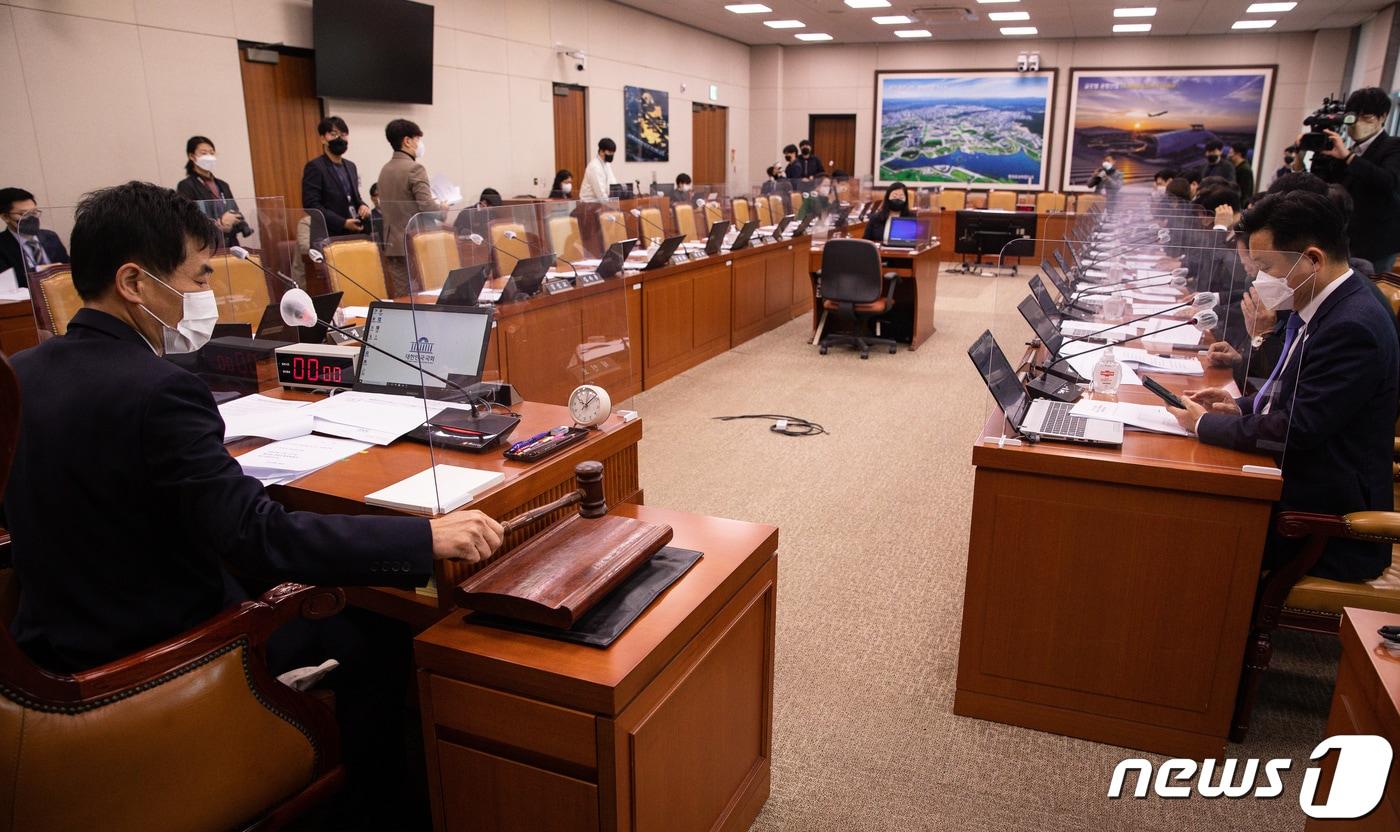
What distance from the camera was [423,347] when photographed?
6.87 feet

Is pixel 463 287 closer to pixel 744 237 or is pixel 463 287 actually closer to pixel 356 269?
pixel 356 269

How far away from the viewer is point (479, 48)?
8.66 meters

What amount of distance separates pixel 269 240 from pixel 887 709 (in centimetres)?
448

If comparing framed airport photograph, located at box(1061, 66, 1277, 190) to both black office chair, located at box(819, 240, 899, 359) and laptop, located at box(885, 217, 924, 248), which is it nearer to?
laptop, located at box(885, 217, 924, 248)

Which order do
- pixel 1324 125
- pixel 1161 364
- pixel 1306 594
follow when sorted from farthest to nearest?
pixel 1324 125 → pixel 1161 364 → pixel 1306 594

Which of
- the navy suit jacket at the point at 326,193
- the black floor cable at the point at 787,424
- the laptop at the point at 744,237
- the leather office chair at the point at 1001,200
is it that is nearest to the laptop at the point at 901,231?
the laptop at the point at 744,237

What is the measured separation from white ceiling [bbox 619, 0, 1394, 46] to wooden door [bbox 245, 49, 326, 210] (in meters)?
5.08

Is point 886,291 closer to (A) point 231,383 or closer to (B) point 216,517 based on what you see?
(A) point 231,383

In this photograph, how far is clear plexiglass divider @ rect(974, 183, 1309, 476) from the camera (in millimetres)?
2141

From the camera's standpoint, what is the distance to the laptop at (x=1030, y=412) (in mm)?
2191

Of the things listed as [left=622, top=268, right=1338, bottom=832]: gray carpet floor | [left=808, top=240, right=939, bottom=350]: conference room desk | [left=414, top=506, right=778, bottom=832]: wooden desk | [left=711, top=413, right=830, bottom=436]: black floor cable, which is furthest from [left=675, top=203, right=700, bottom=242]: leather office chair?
[left=414, top=506, right=778, bottom=832]: wooden desk

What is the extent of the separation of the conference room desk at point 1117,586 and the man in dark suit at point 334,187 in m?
4.81

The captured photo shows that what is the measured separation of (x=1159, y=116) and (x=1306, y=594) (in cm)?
1379

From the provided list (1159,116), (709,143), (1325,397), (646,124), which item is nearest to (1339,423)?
(1325,397)
